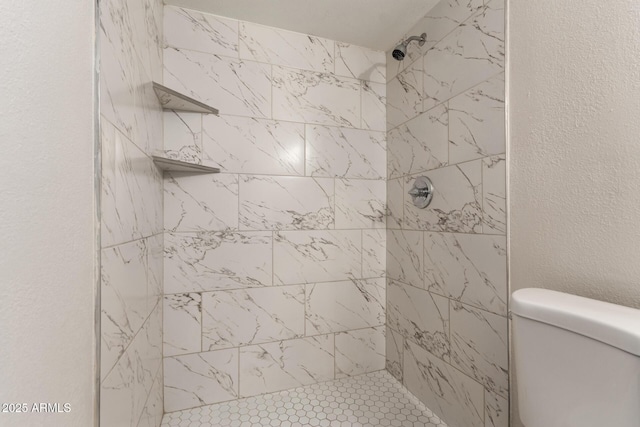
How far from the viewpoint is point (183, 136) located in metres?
1.45

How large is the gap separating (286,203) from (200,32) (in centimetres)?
100

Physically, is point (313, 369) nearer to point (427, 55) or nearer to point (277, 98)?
point (277, 98)

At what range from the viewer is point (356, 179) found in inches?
69.2

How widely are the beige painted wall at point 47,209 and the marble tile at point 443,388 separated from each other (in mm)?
1320

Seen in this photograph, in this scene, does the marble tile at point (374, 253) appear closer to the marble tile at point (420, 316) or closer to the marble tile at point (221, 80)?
the marble tile at point (420, 316)

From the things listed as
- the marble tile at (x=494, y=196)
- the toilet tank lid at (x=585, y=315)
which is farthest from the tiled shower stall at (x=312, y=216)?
the toilet tank lid at (x=585, y=315)

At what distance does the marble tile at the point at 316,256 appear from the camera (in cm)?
160

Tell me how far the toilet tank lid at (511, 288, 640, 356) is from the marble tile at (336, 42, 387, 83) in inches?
58.4

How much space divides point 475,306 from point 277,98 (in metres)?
1.43

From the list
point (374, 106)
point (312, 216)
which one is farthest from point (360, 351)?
point (374, 106)

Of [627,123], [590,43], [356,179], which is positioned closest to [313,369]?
[356,179]

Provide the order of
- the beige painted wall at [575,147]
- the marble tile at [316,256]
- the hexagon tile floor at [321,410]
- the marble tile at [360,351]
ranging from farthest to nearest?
the marble tile at [360,351] < the marble tile at [316,256] < the hexagon tile floor at [321,410] < the beige painted wall at [575,147]

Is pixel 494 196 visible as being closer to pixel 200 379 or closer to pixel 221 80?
pixel 221 80

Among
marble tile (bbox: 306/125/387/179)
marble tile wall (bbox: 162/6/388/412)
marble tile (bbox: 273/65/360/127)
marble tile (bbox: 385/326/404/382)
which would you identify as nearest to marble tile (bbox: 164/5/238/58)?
marble tile wall (bbox: 162/6/388/412)
